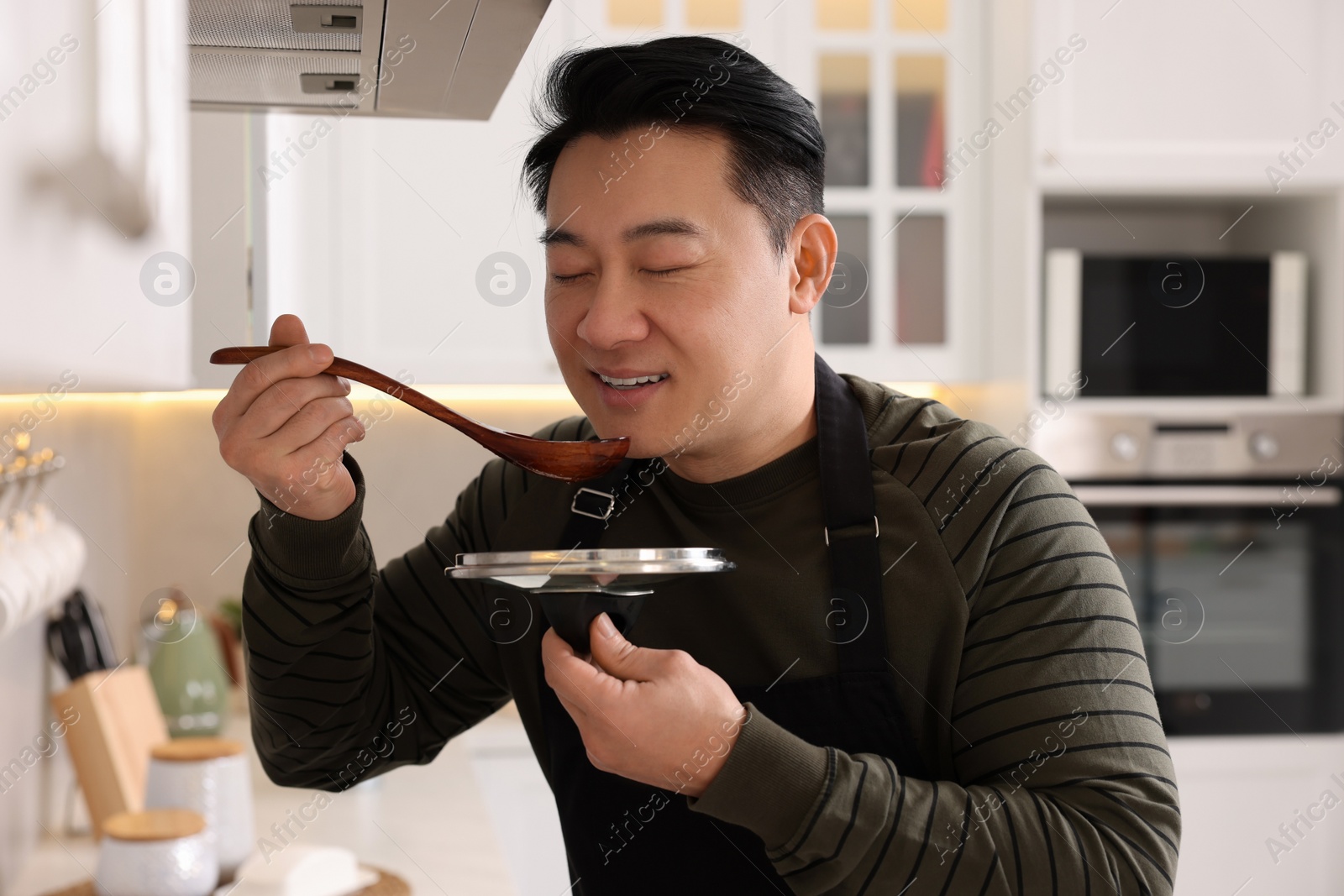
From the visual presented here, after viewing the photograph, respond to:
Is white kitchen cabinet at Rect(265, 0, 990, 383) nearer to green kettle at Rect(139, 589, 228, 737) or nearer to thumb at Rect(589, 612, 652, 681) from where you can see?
green kettle at Rect(139, 589, 228, 737)

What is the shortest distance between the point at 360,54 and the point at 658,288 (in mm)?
295

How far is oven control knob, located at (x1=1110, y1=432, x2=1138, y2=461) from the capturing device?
6.98ft

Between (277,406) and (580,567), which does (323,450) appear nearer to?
(277,406)

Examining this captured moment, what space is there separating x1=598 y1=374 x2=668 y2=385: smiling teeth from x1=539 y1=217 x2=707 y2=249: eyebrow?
0.34 feet

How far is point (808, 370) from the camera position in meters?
1.03

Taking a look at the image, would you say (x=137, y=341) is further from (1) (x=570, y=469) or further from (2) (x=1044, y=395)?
(2) (x=1044, y=395)

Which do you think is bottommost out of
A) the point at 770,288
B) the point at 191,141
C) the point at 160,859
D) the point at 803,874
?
the point at 160,859

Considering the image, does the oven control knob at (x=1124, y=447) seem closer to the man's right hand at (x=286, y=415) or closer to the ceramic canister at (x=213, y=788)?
the ceramic canister at (x=213, y=788)

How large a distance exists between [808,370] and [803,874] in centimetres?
44

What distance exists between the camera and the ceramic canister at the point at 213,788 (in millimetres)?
1404

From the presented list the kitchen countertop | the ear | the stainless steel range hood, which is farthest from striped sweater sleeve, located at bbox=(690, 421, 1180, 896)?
the kitchen countertop

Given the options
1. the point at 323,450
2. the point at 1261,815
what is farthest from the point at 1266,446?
the point at 323,450

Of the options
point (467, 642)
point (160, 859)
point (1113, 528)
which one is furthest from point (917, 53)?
point (160, 859)

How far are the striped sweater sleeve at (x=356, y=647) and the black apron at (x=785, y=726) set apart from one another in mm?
104
